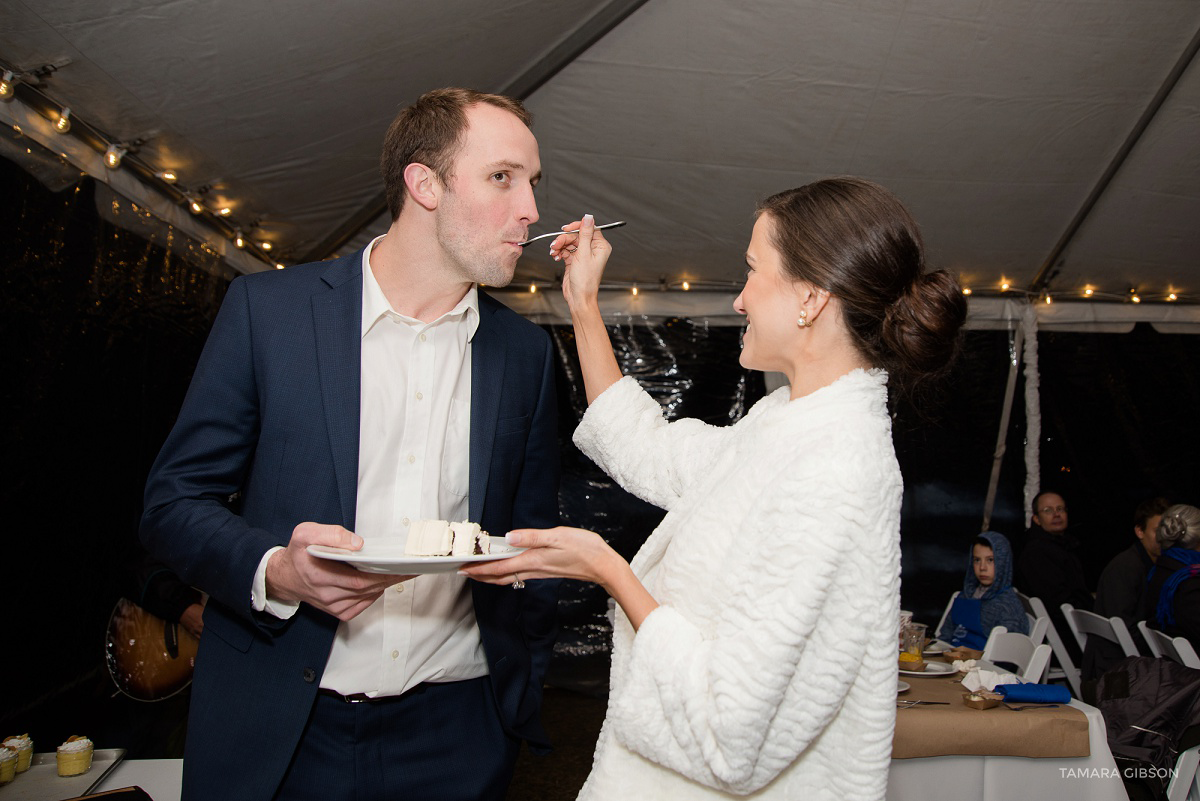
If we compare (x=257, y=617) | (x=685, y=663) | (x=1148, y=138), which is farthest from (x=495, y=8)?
(x=1148, y=138)

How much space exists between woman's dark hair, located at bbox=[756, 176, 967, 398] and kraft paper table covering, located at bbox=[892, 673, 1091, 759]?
1.80 meters

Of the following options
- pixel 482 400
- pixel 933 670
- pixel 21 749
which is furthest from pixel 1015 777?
pixel 21 749

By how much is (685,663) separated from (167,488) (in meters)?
0.91

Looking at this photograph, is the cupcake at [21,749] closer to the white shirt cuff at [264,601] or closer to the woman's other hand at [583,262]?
the white shirt cuff at [264,601]

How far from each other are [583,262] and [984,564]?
381 cm

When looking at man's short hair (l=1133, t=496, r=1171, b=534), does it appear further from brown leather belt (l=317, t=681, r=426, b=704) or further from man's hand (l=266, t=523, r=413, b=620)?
man's hand (l=266, t=523, r=413, b=620)

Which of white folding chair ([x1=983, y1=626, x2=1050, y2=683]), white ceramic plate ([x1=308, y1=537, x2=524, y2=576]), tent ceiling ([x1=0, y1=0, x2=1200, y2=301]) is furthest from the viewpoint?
white folding chair ([x1=983, y1=626, x2=1050, y2=683])

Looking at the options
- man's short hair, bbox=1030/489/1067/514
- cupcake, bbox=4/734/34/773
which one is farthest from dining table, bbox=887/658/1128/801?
man's short hair, bbox=1030/489/1067/514

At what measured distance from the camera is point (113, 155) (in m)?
2.92

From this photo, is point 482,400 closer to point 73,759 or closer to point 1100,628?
point 73,759

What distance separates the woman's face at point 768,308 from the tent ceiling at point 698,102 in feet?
6.12

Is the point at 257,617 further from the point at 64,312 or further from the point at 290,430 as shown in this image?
the point at 64,312

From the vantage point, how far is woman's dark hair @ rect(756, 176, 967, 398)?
1.40 metres

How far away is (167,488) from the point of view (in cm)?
144
